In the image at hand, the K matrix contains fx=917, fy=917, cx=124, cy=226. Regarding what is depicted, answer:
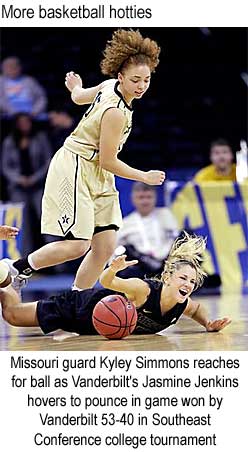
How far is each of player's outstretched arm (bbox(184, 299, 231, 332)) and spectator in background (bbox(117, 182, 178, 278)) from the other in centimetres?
214

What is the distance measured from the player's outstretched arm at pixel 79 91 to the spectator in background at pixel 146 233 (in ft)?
8.32

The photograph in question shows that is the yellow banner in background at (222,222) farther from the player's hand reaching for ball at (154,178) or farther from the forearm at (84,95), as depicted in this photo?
the player's hand reaching for ball at (154,178)

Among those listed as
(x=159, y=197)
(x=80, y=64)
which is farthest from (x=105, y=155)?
(x=80, y=64)

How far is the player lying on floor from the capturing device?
3834mm

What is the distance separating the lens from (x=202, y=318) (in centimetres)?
409

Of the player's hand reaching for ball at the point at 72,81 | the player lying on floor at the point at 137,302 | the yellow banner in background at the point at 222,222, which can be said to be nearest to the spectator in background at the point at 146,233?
the yellow banner in background at the point at 222,222

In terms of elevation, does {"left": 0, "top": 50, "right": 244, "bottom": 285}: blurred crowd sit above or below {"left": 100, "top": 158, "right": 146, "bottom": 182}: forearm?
above

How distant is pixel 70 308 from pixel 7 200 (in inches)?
190

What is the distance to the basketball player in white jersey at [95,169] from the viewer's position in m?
3.59

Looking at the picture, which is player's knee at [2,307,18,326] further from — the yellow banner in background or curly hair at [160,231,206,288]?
the yellow banner in background
